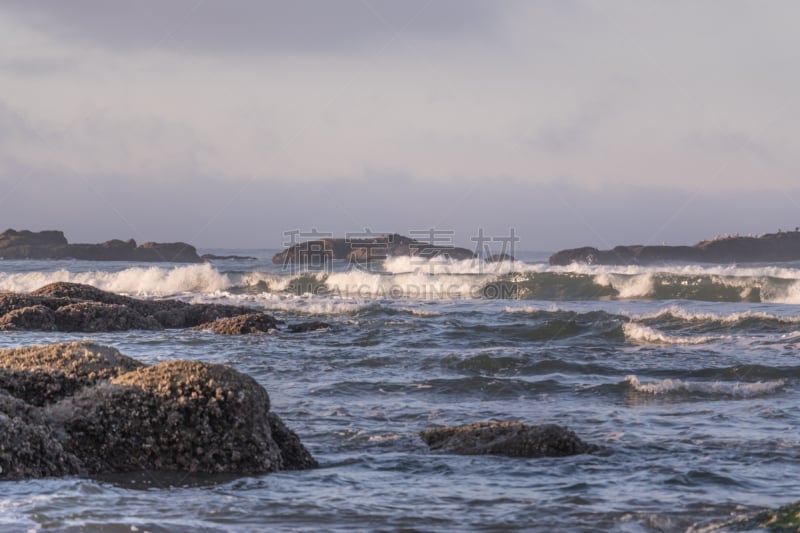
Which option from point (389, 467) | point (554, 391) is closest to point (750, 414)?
point (554, 391)

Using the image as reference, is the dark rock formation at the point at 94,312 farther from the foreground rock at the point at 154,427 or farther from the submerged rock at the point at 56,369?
the foreground rock at the point at 154,427

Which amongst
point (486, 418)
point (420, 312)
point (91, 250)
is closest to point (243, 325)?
point (420, 312)

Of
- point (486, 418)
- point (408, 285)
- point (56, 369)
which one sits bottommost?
point (486, 418)

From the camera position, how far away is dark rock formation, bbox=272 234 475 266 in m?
52.6

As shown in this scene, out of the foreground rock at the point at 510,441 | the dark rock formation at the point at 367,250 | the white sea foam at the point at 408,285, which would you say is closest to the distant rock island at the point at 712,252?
the dark rock formation at the point at 367,250

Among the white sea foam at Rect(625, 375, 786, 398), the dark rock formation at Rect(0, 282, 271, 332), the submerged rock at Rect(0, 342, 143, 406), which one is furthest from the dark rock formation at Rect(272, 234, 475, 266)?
the submerged rock at Rect(0, 342, 143, 406)

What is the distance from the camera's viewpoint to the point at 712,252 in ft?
179

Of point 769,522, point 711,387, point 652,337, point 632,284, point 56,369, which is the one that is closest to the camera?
point 769,522

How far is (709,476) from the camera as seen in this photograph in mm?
7109

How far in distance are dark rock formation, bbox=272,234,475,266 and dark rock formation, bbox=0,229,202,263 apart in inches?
499

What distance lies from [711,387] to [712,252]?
4568cm

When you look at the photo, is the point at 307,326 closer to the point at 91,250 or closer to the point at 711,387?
the point at 711,387

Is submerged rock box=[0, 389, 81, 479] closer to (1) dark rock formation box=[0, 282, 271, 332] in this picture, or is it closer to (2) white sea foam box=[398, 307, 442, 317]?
(1) dark rock formation box=[0, 282, 271, 332]

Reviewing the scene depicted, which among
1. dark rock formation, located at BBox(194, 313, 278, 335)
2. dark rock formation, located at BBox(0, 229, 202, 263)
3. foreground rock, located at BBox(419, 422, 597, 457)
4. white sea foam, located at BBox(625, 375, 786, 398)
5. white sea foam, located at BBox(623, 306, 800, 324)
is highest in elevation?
dark rock formation, located at BBox(0, 229, 202, 263)
